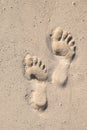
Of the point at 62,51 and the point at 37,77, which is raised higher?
the point at 62,51

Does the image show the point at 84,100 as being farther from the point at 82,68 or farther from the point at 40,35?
the point at 40,35
